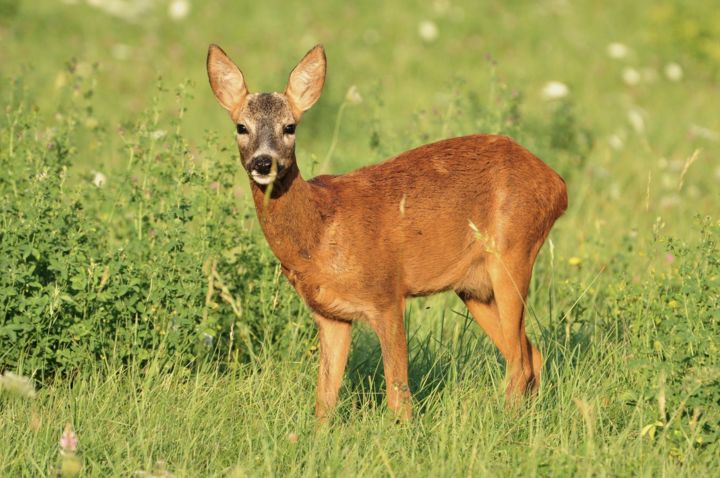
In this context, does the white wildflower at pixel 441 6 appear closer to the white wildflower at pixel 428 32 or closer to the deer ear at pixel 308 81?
the white wildflower at pixel 428 32

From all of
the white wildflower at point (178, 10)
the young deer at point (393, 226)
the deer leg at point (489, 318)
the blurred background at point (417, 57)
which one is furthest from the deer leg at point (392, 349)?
the white wildflower at point (178, 10)

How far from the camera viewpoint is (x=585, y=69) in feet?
45.2

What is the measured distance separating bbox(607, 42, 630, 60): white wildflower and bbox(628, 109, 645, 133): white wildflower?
2.15 m

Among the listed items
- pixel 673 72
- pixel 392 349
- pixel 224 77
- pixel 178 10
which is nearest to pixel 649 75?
pixel 673 72

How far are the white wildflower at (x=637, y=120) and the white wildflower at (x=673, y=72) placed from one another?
1477 millimetres

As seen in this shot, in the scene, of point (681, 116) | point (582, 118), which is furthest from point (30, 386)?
point (681, 116)

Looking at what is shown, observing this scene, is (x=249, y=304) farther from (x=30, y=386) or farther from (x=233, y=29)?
(x=233, y=29)

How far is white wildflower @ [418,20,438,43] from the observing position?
14.2 meters

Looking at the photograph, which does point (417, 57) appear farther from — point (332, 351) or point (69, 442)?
point (69, 442)

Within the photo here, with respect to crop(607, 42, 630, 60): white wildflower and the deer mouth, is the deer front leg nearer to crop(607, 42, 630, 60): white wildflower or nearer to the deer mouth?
the deer mouth

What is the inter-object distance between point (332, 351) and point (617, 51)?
9178mm

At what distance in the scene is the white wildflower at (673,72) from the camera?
1309 cm

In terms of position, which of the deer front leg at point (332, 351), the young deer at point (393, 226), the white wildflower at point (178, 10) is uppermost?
the white wildflower at point (178, 10)

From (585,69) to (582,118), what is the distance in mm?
2353
